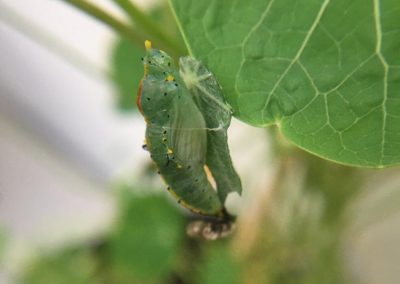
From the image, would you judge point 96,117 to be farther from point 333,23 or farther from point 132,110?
point 333,23

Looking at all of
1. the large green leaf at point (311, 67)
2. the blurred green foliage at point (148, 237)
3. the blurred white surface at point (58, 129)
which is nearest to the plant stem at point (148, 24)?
the large green leaf at point (311, 67)

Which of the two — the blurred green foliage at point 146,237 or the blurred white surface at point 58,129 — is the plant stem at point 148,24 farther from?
the blurred white surface at point 58,129

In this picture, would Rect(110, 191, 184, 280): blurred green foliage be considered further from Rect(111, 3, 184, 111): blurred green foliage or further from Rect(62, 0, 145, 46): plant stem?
Rect(62, 0, 145, 46): plant stem

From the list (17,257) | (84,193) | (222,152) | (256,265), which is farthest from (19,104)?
(222,152)

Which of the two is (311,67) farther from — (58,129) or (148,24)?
(58,129)

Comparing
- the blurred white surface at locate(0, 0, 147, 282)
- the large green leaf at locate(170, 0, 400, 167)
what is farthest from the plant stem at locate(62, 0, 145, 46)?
Result: the blurred white surface at locate(0, 0, 147, 282)

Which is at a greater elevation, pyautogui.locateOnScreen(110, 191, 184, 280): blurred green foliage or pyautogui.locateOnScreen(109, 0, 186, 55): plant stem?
pyautogui.locateOnScreen(110, 191, 184, 280): blurred green foliage

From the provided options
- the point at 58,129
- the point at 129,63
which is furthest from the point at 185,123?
the point at 58,129
